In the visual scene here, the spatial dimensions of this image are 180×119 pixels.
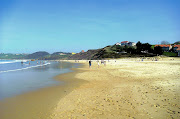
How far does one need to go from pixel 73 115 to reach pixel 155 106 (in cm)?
413

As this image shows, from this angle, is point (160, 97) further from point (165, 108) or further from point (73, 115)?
point (73, 115)

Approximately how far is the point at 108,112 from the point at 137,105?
1.76 m

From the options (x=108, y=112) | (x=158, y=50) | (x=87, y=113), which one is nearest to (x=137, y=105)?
(x=108, y=112)

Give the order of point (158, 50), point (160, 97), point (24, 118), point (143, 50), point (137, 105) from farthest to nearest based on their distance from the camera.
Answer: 1. point (143, 50)
2. point (158, 50)
3. point (160, 97)
4. point (137, 105)
5. point (24, 118)

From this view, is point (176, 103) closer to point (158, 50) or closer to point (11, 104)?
point (11, 104)

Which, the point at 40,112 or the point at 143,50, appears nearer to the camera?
the point at 40,112

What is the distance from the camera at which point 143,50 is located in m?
96.8

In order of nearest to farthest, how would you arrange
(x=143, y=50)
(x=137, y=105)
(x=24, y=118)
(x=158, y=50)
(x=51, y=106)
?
1. (x=24, y=118)
2. (x=137, y=105)
3. (x=51, y=106)
4. (x=158, y=50)
5. (x=143, y=50)

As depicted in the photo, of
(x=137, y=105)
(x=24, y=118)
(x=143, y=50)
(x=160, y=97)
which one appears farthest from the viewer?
(x=143, y=50)

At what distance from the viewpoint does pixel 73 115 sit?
6086mm

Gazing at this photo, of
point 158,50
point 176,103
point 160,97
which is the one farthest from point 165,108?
point 158,50

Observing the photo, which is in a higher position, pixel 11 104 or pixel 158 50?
pixel 158 50

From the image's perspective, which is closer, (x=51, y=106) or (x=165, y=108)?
(x=165, y=108)

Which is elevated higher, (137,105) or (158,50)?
(158,50)
